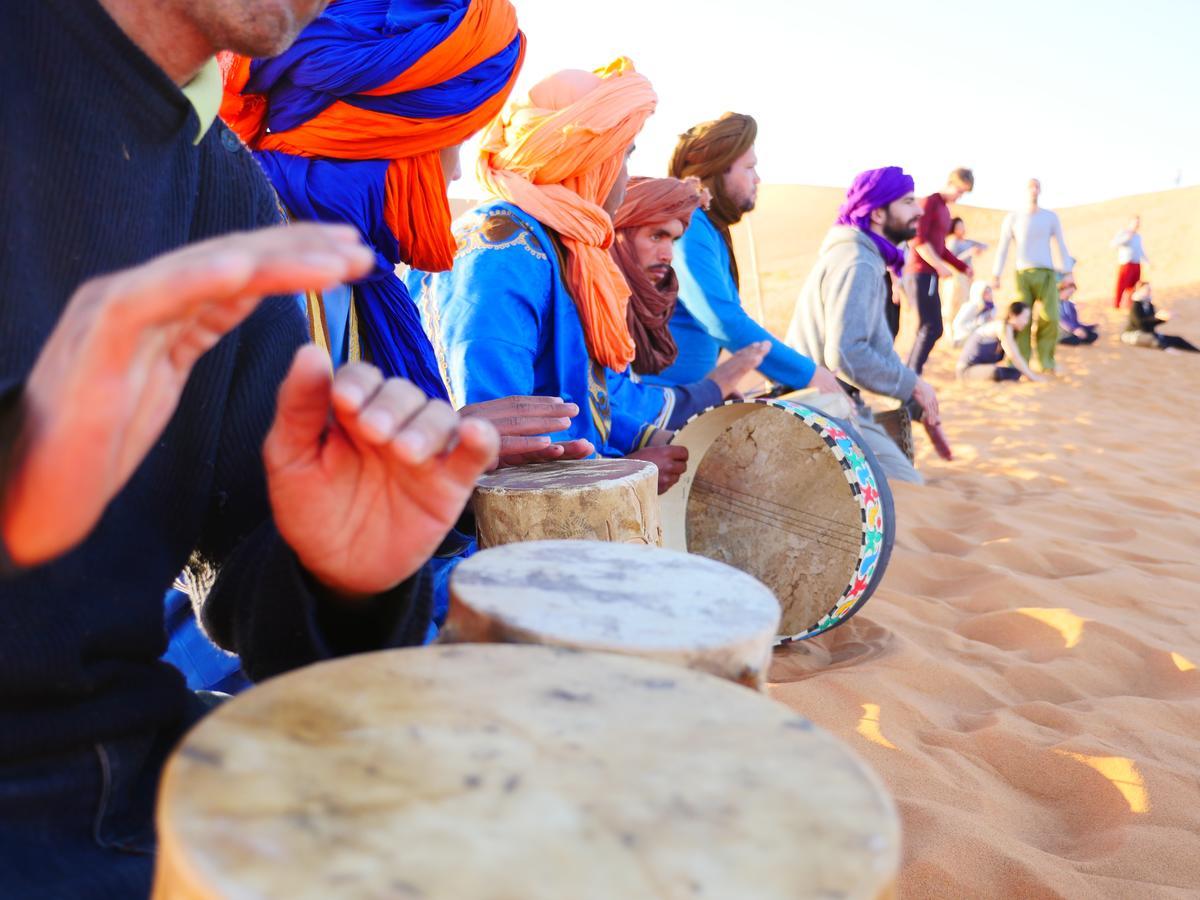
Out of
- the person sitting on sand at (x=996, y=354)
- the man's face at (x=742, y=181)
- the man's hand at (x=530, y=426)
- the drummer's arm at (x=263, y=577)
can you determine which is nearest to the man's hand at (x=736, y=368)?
the man's face at (x=742, y=181)

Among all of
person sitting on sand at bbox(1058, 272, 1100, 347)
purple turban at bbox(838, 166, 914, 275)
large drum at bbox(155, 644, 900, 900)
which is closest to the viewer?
large drum at bbox(155, 644, 900, 900)

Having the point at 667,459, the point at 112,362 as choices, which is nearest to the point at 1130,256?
the point at 667,459

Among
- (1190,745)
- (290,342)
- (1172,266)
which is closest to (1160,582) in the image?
(1190,745)

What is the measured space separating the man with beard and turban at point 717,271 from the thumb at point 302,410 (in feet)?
11.4

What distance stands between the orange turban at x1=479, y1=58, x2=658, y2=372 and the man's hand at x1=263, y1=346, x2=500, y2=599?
1.96m

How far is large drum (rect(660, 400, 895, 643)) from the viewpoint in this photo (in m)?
2.88

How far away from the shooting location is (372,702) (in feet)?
2.77

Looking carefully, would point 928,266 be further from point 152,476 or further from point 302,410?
point 302,410

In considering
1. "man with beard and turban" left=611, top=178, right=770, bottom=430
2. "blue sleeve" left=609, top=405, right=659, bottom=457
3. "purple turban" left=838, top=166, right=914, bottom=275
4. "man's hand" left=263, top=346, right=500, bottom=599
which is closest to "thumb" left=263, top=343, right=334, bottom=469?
"man's hand" left=263, top=346, right=500, bottom=599

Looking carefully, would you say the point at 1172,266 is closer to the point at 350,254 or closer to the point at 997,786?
the point at 997,786

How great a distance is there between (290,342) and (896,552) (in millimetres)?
3414

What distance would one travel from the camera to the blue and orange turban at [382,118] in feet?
7.56

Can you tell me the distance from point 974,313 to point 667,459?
35.0ft

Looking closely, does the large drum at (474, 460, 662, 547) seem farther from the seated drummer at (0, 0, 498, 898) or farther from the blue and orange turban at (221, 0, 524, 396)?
the seated drummer at (0, 0, 498, 898)
